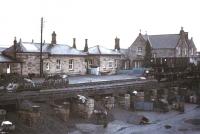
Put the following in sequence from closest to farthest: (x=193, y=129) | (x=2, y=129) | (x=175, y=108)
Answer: (x=2, y=129) < (x=193, y=129) < (x=175, y=108)

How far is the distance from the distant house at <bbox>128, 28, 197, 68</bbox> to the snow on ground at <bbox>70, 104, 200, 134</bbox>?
83.7ft

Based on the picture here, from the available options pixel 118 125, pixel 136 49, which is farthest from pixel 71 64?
pixel 118 125

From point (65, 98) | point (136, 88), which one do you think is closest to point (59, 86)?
point (65, 98)

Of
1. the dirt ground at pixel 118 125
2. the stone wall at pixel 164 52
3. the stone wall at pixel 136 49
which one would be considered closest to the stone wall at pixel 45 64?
the dirt ground at pixel 118 125

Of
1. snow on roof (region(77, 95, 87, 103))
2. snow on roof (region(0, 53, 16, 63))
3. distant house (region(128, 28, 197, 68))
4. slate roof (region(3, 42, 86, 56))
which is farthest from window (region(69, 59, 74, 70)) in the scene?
distant house (region(128, 28, 197, 68))

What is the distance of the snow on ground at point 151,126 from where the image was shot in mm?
22756

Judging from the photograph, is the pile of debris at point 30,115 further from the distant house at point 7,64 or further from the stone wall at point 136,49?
the stone wall at point 136,49

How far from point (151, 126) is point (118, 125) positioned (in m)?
2.98

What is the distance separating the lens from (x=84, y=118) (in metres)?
24.6

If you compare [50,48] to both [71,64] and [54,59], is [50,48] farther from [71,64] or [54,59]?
[71,64]

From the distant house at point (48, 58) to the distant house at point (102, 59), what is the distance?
266 centimetres

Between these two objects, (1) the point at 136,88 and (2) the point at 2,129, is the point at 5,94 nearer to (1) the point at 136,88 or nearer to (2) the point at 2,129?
(2) the point at 2,129

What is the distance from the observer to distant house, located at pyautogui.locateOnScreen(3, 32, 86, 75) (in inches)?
1449

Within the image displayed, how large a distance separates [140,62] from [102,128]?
3543 cm
